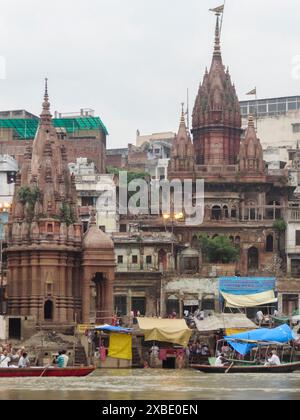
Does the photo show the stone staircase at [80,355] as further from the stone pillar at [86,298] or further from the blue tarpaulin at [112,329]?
the stone pillar at [86,298]

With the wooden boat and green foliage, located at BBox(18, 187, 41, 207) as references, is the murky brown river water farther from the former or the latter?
green foliage, located at BBox(18, 187, 41, 207)

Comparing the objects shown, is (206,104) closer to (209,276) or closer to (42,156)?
(209,276)

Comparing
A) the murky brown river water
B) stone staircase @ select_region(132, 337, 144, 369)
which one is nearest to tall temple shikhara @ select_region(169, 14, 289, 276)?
stone staircase @ select_region(132, 337, 144, 369)

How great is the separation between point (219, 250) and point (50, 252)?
Answer: 18.7 metres

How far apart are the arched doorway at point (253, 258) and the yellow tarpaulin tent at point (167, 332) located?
2588 cm

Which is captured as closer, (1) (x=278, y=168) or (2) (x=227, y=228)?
(2) (x=227, y=228)

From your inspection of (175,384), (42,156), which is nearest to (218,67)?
(42,156)

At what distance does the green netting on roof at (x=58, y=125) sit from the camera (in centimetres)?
10838

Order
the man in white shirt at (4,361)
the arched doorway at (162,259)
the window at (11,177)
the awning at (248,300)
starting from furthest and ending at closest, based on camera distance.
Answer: the window at (11,177) → the arched doorway at (162,259) → the awning at (248,300) → the man in white shirt at (4,361)

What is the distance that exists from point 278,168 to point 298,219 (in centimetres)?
1506

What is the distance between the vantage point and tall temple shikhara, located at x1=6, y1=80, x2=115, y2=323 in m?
71.2

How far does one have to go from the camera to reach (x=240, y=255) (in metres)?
89.9

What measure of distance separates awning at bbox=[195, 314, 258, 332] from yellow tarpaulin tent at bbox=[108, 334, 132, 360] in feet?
13.9

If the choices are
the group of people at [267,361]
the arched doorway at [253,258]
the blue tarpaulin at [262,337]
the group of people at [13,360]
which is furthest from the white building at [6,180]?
the group of people at [267,361]
